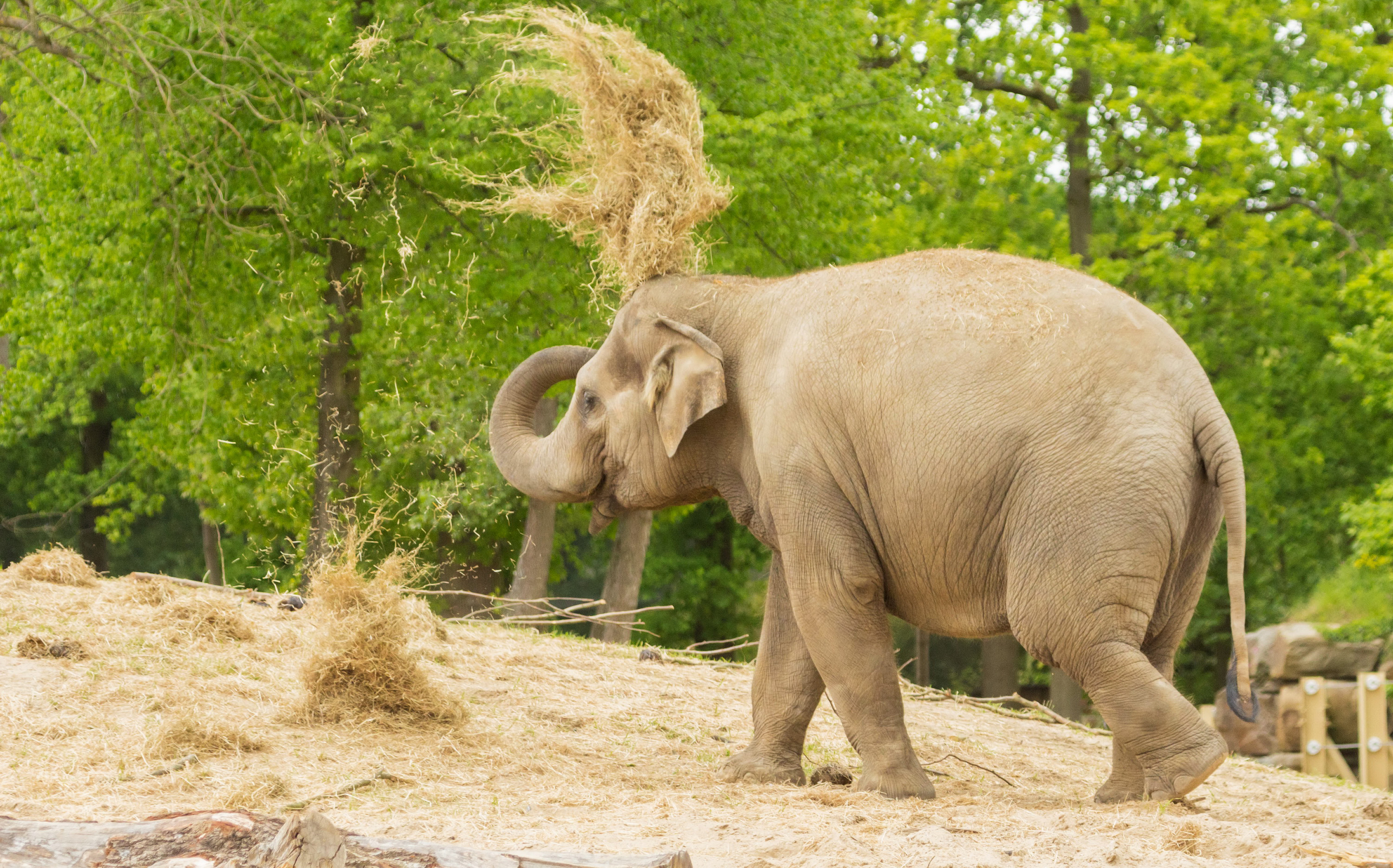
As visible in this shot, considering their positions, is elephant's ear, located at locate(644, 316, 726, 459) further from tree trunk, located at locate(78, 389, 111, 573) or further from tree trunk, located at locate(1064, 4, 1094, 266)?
tree trunk, located at locate(78, 389, 111, 573)

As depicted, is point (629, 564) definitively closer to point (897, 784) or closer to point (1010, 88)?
point (1010, 88)

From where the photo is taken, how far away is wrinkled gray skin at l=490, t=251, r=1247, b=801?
527cm

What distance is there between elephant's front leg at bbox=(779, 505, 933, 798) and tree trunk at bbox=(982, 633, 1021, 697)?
1534 centimetres

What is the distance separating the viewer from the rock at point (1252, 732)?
16547mm

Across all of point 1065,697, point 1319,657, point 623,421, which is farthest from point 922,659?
point 623,421

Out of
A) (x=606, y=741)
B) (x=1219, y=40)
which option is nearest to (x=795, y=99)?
(x=1219, y=40)

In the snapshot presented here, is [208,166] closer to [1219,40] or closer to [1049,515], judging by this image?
[1049,515]

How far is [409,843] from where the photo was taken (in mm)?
3920

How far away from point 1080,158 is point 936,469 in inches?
670

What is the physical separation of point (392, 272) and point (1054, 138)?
1047 cm

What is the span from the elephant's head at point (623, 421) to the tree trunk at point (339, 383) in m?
9.08

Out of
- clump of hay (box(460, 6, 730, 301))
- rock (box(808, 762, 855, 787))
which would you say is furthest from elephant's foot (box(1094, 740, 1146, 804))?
clump of hay (box(460, 6, 730, 301))

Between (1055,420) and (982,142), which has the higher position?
(982,142)

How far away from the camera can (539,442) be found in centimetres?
711
